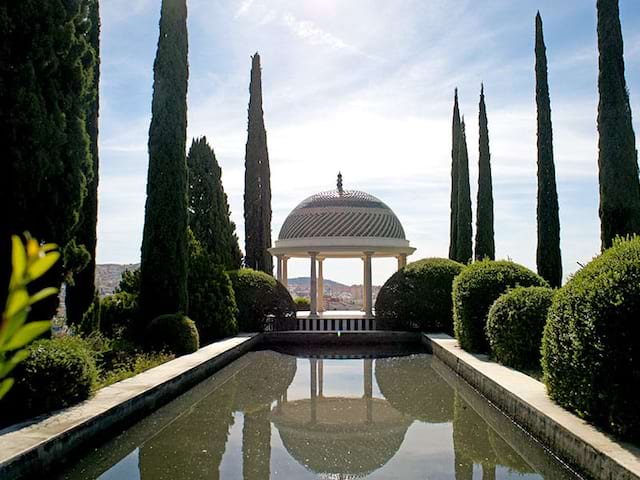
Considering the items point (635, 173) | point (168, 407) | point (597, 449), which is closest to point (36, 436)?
point (168, 407)

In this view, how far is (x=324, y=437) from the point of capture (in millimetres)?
7410

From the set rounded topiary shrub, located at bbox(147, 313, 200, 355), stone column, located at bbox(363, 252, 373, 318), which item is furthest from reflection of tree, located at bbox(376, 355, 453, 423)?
stone column, located at bbox(363, 252, 373, 318)

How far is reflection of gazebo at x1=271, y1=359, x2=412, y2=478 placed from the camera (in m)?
6.31

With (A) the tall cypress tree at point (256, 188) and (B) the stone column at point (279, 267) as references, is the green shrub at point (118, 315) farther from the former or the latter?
(B) the stone column at point (279, 267)

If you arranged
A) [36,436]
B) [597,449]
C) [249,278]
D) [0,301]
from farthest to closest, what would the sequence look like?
1. [249,278]
2. [0,301]
3. [36,436]
4. [597,449]

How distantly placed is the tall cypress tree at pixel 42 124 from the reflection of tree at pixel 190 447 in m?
2.46

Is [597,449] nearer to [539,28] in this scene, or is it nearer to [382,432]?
[382,432]

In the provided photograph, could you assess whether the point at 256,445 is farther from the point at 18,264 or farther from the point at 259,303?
the point at 259,303

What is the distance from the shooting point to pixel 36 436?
5.82m

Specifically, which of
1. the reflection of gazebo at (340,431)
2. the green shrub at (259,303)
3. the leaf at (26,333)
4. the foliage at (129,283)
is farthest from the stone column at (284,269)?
the leaf at (26,333)

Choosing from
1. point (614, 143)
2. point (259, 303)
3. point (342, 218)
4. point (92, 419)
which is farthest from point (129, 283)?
point (614, 143)

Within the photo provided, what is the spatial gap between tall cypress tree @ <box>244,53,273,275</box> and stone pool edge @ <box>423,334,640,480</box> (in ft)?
48.5

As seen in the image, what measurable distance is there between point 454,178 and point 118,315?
1913 cm

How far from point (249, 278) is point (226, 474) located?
1382cm
